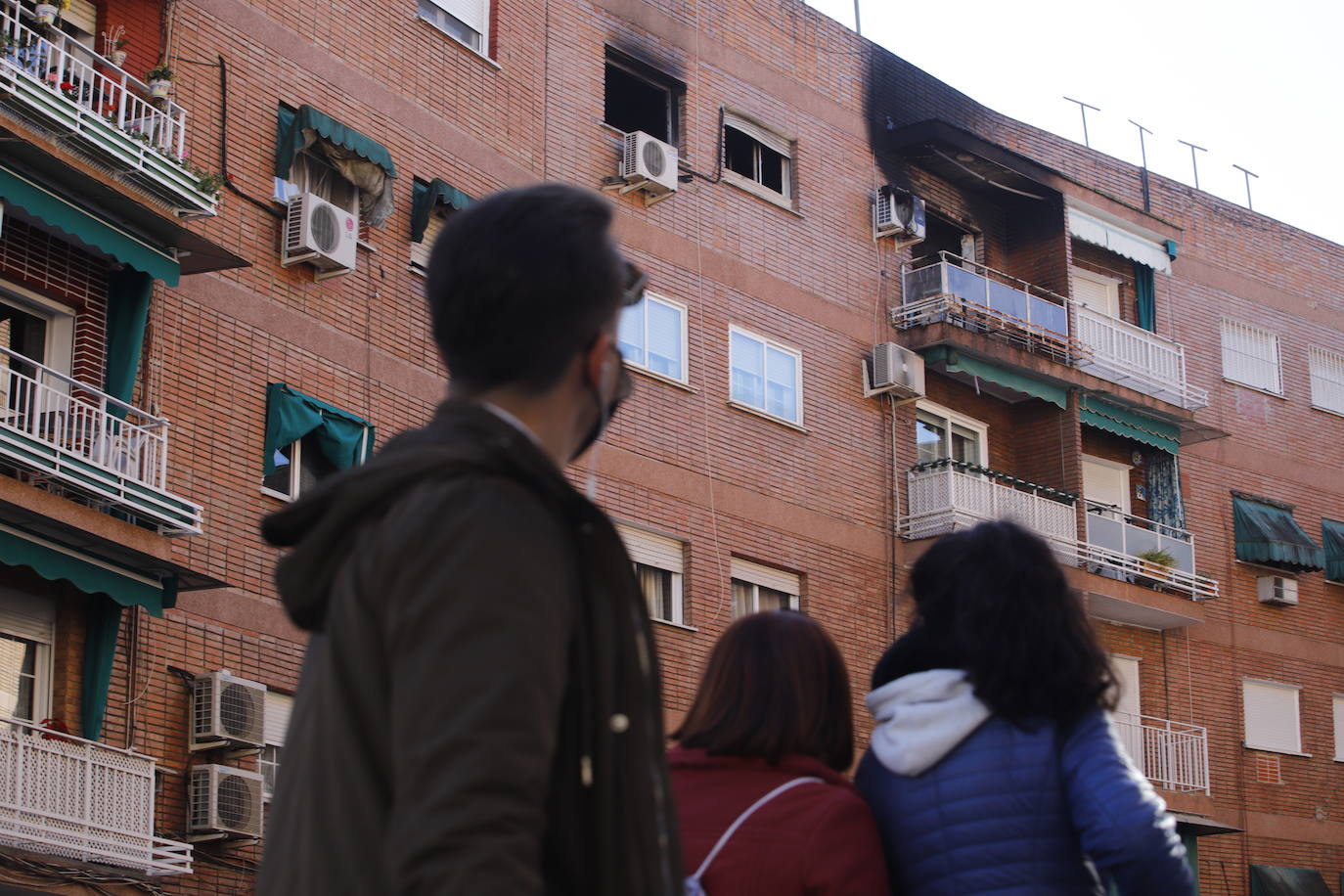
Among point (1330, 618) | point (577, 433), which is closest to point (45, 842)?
point (577, 433)

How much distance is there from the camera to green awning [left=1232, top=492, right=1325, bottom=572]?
98.9ft

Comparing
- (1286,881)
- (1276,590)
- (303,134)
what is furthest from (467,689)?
(1276,590)

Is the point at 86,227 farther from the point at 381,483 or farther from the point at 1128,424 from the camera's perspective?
the point at 1128,424

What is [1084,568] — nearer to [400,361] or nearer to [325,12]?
[400,361]

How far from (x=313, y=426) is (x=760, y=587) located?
679 centimetres

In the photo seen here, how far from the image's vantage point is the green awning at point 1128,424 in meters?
28.2

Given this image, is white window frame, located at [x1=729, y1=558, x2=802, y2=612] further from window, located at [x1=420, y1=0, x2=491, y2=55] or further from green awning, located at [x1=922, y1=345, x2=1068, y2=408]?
window, located at [x1=420, y1=0, x2=491, y2=55]

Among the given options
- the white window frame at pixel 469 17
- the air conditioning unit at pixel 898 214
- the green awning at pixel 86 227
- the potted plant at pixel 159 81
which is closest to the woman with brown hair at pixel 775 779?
the green awning at pixel 86 227

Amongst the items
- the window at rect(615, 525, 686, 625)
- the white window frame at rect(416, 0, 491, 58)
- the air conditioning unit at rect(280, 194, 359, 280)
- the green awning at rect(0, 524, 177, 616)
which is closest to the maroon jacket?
the green awning at rect(0, 524, 177, 616)

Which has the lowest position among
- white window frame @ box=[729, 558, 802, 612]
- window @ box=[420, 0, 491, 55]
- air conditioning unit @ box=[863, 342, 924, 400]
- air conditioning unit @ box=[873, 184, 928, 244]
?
white window frame @ box=[729, 558, 802, 612]

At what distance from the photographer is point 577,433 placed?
274cm

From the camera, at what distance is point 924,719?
13.1 feet

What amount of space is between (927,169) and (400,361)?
10.7m

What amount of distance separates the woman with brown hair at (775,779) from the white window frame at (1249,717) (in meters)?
27.0
